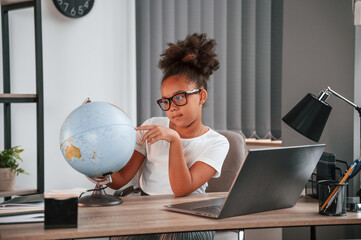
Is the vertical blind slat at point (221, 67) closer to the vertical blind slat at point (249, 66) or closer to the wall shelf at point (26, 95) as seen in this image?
the vertical blind slat at point (249, 66)

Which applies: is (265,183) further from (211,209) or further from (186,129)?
(186,129)

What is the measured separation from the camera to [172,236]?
1.59 metres

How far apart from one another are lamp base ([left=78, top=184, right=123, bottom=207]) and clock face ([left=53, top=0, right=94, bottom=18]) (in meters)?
1.84

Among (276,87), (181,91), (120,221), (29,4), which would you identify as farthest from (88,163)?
(276,87)

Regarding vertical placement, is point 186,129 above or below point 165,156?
above

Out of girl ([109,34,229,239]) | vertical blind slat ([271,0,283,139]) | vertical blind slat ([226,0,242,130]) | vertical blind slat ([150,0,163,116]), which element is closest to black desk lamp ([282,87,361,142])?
girl ([109,34,229,239])

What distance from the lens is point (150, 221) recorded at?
1280 millimetres

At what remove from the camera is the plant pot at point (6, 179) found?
2.63 meters

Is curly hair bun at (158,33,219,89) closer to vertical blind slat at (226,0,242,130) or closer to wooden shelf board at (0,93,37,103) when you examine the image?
wooden shelf board at (0,93,37,103)

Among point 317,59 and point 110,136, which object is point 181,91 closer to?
point 110,136

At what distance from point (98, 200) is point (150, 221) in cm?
31

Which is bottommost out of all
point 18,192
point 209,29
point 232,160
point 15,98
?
point 18,192

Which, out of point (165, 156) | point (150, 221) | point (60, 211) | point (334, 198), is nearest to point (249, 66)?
point (165, 156)

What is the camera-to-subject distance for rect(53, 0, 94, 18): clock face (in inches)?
121
